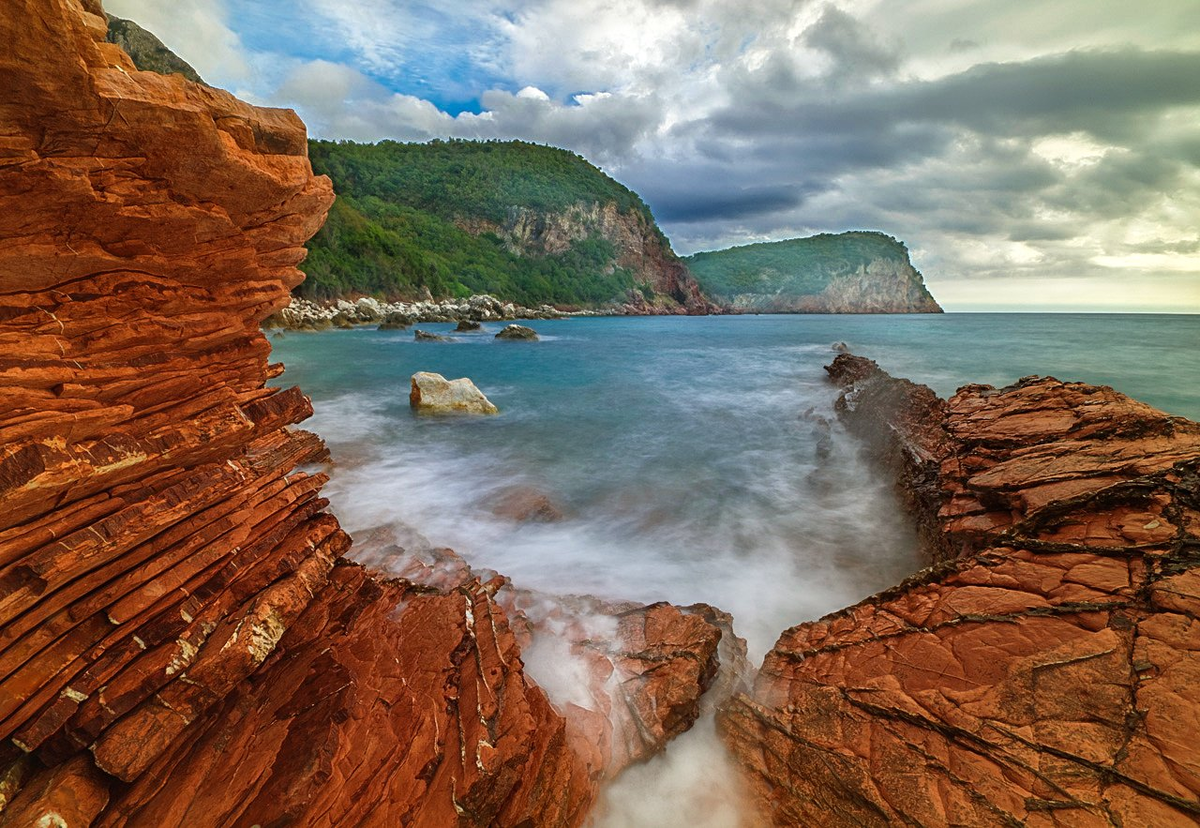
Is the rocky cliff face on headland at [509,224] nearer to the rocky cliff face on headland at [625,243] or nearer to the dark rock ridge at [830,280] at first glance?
the rocky cliff face on headland at [625,243]

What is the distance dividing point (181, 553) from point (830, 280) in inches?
7446

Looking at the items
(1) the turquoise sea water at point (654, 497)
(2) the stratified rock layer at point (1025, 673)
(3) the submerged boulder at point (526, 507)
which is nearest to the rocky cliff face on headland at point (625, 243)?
→ (1) the turquoise sea water at point (654, 497)

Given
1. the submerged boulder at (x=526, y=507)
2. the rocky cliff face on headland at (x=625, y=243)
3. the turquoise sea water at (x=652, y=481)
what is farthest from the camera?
the rocky cliff face on headland at (x=625, y=243)

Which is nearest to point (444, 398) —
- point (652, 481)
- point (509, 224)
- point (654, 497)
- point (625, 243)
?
point (652, 481)

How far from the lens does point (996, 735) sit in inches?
118

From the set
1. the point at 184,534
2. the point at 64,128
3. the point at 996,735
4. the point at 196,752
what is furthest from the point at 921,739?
the point at 64,128

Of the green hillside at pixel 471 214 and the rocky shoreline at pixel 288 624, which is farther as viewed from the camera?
the green hillside at pixel 471 214

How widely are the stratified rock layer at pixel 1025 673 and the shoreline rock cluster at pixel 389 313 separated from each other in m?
36.7

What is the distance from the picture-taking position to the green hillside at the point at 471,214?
250ft

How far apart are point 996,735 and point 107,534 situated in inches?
233

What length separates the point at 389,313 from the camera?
59250 mm

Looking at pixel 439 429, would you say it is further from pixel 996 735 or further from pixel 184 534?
pixel 996 735

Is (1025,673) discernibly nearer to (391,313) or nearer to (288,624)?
(288,624)

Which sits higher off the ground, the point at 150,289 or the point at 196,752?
the point at 150,289
